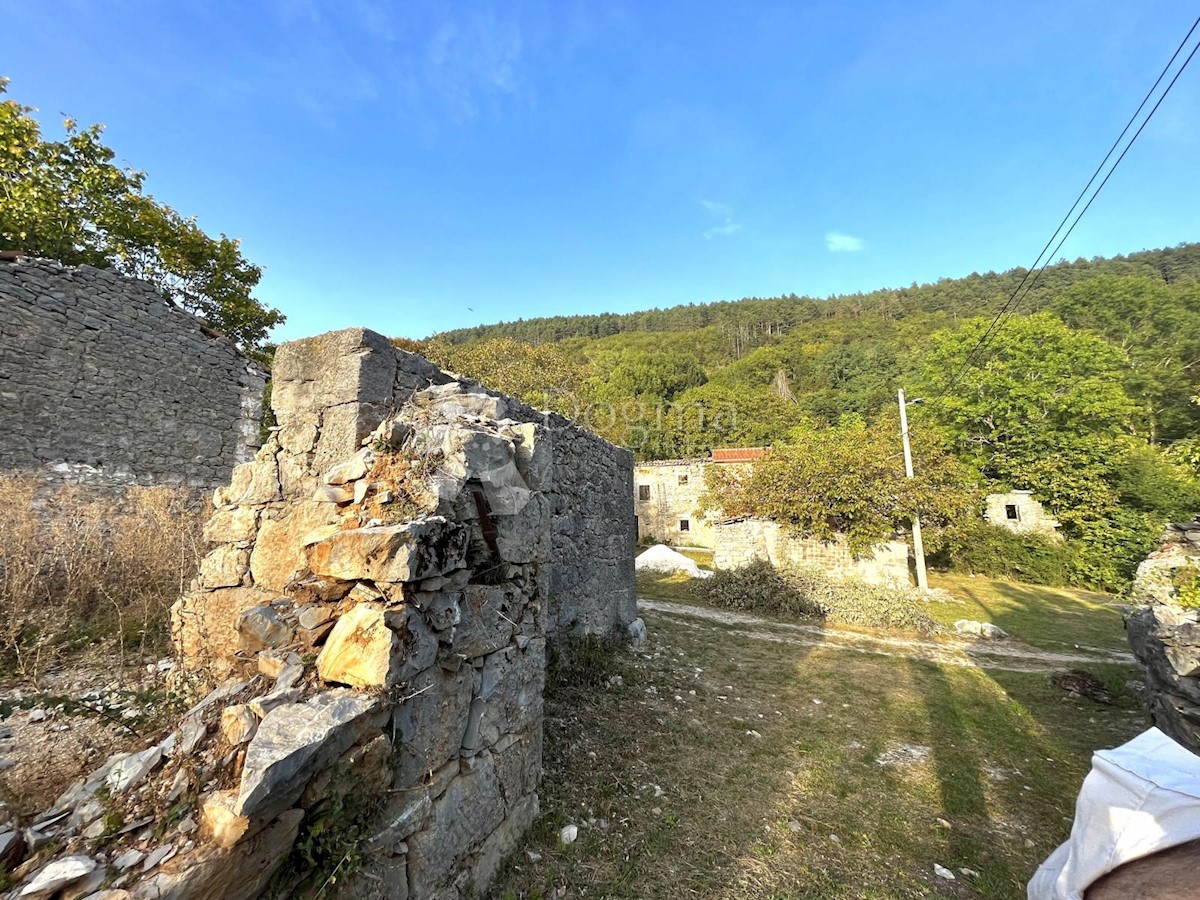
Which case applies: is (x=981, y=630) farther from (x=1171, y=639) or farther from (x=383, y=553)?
(x=383, y=553)

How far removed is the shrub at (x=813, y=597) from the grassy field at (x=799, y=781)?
4.06m

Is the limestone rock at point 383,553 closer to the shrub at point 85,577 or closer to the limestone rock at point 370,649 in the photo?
the limestone rock at point 370,649

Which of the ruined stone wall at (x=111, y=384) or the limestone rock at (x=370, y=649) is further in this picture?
the ruined stone wall at (x=111, y=384)

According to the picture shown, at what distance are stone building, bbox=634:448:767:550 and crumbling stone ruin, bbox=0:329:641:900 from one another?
25.0 m

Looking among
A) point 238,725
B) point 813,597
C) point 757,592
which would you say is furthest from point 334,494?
point 813,597

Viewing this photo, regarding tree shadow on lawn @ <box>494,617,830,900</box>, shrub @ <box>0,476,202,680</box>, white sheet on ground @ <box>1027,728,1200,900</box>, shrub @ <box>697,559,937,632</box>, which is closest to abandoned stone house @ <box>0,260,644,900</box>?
tree shadow on lawn @ <box>494,617,830,900</box>

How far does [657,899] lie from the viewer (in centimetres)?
302

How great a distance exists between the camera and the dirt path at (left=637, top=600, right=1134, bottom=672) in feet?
30.1

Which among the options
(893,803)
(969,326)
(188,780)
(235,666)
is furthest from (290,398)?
(969,326)

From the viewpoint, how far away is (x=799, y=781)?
15.1 feet

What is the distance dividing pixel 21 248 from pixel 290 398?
12.4m

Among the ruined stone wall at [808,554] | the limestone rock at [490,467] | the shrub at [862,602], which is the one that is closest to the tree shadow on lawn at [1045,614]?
the shrub at [862,602]

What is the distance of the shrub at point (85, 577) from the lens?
328cm

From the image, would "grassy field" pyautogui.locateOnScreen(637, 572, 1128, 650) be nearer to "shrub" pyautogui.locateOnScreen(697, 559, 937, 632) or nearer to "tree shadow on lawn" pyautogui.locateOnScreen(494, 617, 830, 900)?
"shrub" pyautogui.locateOnScreen(697, 559, 937, 632)
